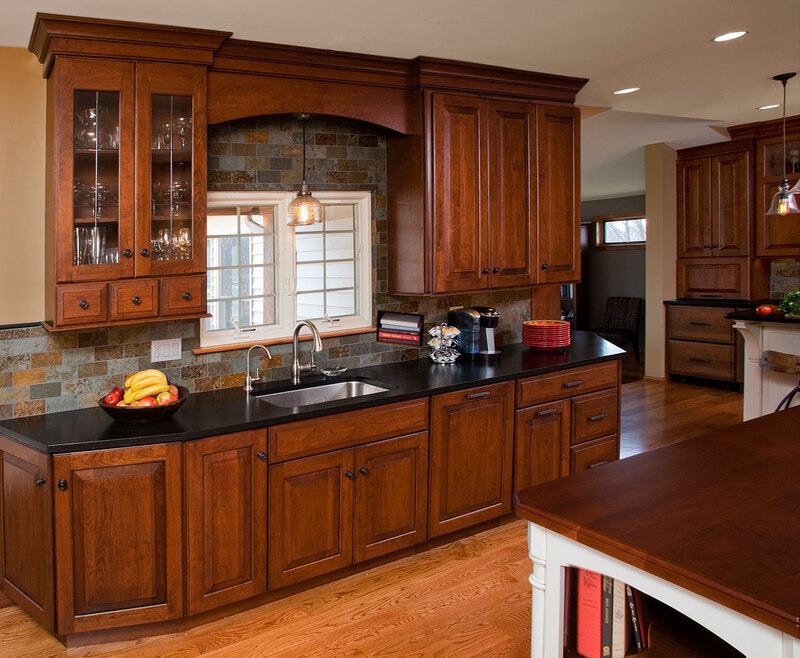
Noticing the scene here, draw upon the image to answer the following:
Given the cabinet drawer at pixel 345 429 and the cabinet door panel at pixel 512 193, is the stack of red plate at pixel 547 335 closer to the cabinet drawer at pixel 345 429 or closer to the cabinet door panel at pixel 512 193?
the cabinet door panel at pixel 512 193

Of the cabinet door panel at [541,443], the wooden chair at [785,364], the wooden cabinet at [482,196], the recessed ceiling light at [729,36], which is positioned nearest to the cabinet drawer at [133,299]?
the wooden cabinet at [482,196]

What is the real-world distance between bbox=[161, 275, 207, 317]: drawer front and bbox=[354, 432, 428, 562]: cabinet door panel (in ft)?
3.06

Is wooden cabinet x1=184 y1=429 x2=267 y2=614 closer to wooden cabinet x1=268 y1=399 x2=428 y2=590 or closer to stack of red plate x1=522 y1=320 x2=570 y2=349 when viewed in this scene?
wooden cabinet x1=268 y1=399 x2=428 y2=590

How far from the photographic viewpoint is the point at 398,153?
3.80 meters

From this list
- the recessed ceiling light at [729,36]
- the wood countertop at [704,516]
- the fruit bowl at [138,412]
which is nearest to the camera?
the wood countertop at [704,516]

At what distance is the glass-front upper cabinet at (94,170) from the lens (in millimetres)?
2711

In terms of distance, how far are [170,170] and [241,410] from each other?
1.03m

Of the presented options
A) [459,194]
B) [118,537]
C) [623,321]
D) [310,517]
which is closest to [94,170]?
[118,537]

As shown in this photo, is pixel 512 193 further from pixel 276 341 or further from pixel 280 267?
pixel 276 341

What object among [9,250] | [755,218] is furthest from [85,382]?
[755,218]

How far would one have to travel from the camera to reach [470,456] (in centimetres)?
353

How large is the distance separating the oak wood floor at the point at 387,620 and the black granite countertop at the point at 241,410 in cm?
78

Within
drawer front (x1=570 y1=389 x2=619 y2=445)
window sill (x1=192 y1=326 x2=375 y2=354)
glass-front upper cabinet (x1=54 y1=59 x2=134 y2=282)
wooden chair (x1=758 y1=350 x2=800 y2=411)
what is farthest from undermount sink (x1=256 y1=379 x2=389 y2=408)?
wooden chair (x1=758 y1=350 x2=800 y2=411)

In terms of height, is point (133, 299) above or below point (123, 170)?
below
